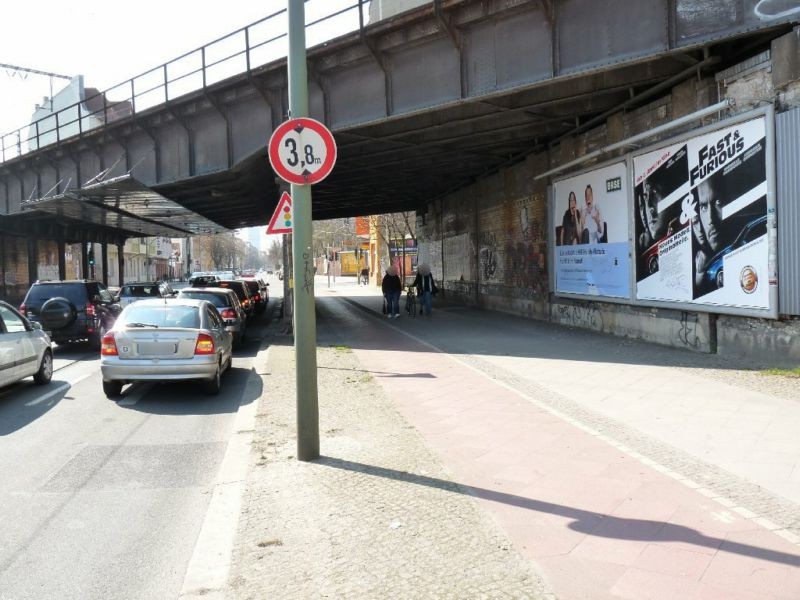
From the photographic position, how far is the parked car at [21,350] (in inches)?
358

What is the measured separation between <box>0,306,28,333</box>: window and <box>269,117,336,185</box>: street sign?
629cm

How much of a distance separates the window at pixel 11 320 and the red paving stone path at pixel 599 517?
6405mm

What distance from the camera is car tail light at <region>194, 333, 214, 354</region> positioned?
361 inches

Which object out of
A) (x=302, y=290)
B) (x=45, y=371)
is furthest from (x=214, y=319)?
(x=302, y=290)

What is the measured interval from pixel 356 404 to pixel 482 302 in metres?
16.1

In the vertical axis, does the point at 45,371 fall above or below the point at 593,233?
below

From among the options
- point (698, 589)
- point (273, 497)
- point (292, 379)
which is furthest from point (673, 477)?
point (292, 379)

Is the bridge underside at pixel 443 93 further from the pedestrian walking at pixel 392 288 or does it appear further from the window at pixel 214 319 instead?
the window at pixel 214 319

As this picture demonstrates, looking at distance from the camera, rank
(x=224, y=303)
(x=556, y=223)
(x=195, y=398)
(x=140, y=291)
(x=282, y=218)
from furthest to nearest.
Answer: (x=140, y=291) < (x=556, y=223) < (x=224, y=303) < (x=282, y=218) < (x=195, y=398)

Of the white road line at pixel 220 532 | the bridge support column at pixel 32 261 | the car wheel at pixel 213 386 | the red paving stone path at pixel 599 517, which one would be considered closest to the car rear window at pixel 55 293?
the car wheel at pixel 213 386

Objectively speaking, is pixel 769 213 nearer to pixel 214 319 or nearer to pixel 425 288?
pixel 214 319

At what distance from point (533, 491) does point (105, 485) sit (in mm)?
3534

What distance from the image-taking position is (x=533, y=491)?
4805 mm

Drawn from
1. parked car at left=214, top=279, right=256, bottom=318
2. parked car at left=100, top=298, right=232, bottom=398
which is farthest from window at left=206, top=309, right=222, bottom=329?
parked car at left=214, top=279, right=256, bottom=318
